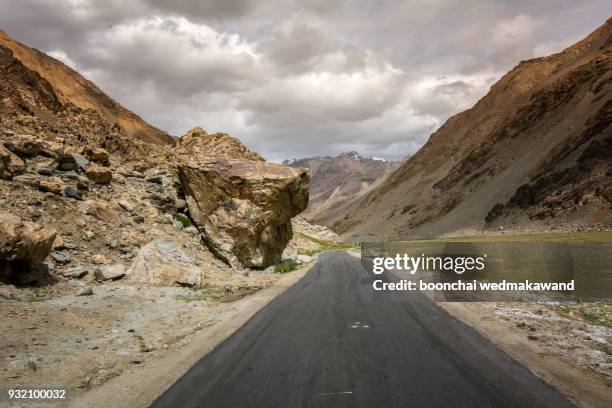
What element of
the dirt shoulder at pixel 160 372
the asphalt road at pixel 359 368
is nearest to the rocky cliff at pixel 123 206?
the dirt shoulder at pixel 160 372

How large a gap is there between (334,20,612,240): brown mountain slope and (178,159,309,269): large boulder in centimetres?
4982

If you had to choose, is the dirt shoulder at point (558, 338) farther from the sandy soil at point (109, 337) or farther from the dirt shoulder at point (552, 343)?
the sandy soil at point (109, 337)

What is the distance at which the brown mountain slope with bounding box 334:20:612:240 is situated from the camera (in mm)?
67688

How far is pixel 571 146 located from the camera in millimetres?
78500

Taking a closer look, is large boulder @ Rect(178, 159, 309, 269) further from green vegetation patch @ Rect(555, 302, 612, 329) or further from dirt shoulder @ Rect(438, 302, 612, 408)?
green vegetation patch @ Rect(555, 302, 612, 329)

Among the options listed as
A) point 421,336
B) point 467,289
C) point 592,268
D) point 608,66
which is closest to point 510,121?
point 608,66

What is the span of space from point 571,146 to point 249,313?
8637 cm

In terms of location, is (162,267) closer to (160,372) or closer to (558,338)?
(160,372)

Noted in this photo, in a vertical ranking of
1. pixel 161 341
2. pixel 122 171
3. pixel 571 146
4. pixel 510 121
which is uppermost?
pixel 510 121

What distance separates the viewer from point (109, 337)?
9266 millimetres

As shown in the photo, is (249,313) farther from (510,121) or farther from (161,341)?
(510,121)

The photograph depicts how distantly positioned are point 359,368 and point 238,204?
18.7 metres

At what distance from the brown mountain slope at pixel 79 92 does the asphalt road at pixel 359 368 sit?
259 feet

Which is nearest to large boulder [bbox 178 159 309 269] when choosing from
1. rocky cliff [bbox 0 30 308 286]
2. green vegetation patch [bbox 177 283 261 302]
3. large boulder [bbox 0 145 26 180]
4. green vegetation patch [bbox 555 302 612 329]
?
rocky cliff [bbox 0 30 308 286]
